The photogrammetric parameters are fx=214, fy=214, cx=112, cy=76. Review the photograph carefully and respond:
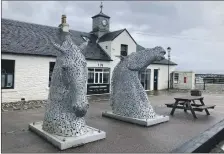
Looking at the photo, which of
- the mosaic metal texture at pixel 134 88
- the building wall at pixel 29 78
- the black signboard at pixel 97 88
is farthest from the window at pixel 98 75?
the mosaic metal texture at pixel 134 88

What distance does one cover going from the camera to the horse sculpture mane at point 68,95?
4707mm

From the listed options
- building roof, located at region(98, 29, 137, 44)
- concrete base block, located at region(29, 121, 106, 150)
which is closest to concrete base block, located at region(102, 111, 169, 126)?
concrete base block, located at region(29, 121, 106, 150)

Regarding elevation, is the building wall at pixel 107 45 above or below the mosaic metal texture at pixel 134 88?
above

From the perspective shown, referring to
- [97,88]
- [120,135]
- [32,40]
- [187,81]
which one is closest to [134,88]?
[120,135]

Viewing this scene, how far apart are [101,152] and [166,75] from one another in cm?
2018

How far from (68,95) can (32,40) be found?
11.2 metres

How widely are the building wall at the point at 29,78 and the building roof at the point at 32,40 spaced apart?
43cm

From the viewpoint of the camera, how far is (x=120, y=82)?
781 cm

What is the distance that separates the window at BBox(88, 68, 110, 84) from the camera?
17.0 metres

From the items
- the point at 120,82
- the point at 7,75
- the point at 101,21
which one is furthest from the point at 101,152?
the point at 101,21

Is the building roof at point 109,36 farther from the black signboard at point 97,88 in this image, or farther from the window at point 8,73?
the window at point 8,73

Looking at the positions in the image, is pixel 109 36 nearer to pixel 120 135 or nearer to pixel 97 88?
pixel 97 88

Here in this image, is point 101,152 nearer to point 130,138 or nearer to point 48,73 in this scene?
point 130,138

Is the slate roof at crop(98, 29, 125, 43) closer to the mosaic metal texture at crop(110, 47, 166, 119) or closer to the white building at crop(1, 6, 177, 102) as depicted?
the white building at crop(1, 6, 177, 102)
